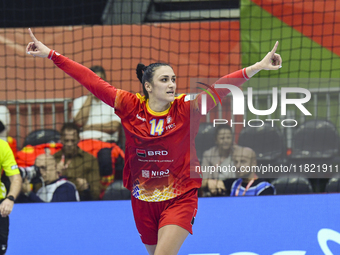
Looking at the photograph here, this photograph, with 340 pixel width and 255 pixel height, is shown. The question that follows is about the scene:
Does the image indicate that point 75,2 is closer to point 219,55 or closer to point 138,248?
point 219,55

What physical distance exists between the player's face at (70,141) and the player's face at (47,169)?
432 millimetres

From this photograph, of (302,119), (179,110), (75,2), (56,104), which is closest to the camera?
(179,110)

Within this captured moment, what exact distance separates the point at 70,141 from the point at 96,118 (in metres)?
0.82

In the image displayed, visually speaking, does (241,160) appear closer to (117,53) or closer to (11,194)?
(11,194)

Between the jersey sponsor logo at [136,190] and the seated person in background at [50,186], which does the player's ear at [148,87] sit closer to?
the jersey sponsor logo at [136,190]

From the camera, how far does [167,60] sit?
6.69 meters

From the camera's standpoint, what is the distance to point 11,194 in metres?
3.82

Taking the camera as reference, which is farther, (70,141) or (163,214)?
(70,141)

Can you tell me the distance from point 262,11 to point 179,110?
13.1 ft

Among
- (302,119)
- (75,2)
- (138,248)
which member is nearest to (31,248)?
(138,248)

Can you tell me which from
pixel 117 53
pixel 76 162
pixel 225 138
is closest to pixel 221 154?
pixel 225 138

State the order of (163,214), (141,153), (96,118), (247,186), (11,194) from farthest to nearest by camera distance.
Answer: (96,118), (247,186), (11,194), (141,153), (163,214)

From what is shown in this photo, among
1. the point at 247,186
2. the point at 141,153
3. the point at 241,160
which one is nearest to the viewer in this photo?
the point at 141,153

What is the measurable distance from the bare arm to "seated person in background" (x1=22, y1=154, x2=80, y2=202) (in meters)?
0.85
